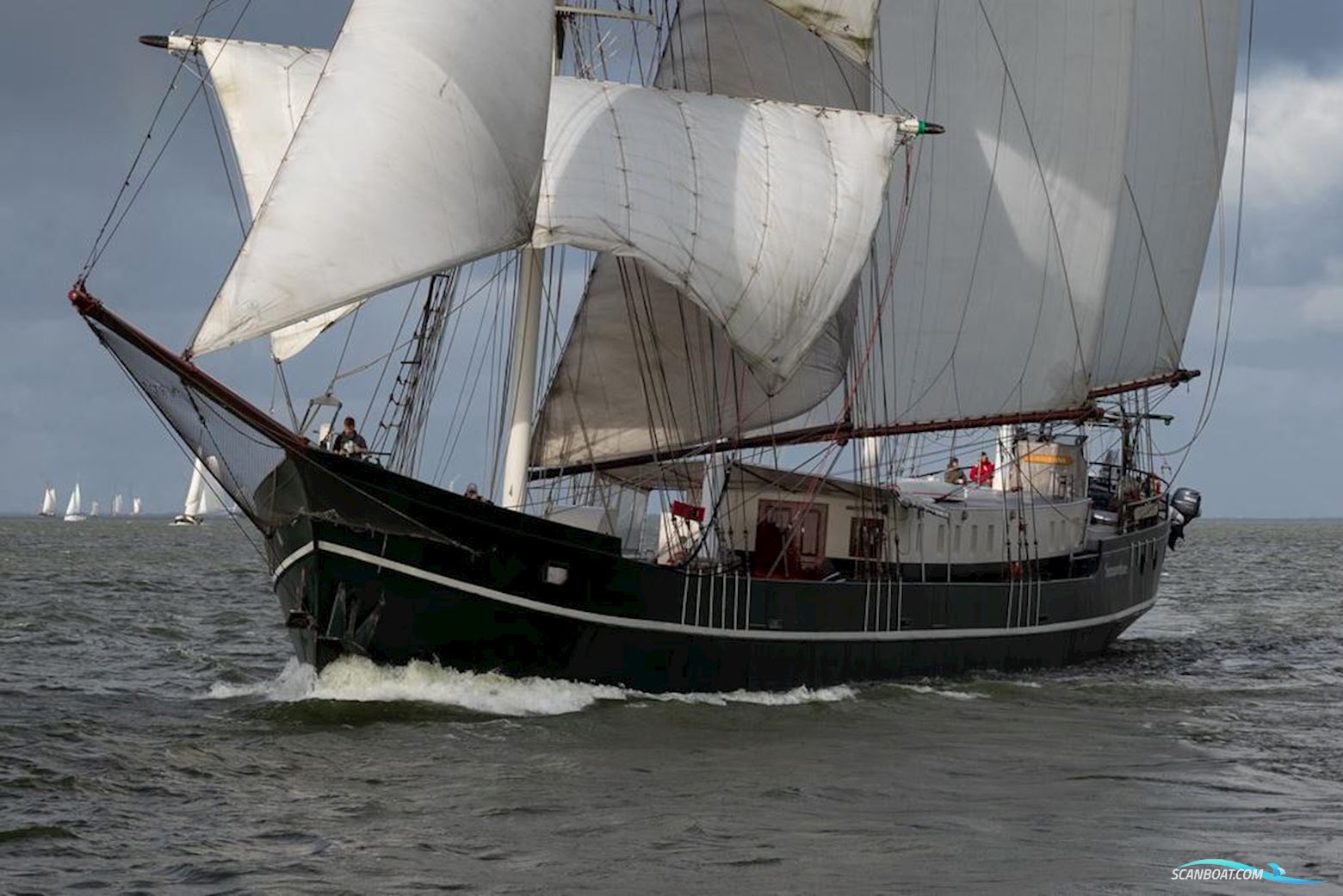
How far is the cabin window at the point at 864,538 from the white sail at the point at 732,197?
9.10 feet

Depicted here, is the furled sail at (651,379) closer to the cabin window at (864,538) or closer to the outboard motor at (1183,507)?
the cabin window at (864,538)

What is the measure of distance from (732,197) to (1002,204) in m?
11.7

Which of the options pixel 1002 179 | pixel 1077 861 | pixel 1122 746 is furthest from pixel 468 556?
pixel 1002 179

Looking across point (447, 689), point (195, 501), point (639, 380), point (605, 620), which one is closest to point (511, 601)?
Result: point (447, 689)

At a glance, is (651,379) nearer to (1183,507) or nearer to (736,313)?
(736,313)

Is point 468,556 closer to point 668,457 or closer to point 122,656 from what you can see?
point 668,457

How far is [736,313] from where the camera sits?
92.8 ft

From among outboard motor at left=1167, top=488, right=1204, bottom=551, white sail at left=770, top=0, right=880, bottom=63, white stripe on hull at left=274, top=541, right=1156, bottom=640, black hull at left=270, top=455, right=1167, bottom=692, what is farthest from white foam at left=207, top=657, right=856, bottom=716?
outboard motor at left=1167, top=488, right=1204, bottom=551

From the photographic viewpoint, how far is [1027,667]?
116 ft

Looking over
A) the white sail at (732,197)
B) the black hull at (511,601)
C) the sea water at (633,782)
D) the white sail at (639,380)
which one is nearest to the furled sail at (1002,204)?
the white sail at (639,380)

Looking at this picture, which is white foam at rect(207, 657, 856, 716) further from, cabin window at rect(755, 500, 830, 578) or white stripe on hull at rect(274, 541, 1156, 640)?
cabin window at rect(755, 500, 830, 578)

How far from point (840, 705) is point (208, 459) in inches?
358

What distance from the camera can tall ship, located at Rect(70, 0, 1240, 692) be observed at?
2283cm

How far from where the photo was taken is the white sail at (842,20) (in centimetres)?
3069
